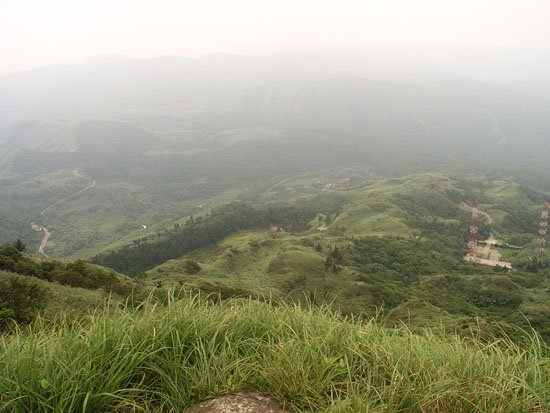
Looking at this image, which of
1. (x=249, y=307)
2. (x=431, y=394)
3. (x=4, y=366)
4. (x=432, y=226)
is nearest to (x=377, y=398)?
(x=431, y=394)

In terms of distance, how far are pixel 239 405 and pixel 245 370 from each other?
0.50 m

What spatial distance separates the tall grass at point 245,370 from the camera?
11.4 feet

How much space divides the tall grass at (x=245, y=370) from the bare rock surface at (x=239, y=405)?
0.35 feet

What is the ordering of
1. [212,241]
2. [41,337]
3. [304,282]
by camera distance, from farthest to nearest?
[212,241] < [304,282] < [41,337]

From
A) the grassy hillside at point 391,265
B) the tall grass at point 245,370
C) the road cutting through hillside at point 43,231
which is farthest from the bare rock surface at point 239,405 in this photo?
the road cutting through hillside at point 43,231

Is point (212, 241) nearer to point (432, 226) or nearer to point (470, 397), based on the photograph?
point (432, 226)

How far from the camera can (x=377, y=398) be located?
358 cm

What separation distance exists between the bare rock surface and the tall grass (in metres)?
0.11

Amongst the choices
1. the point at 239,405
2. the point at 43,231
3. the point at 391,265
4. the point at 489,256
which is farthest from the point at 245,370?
Answer: the point at 43,231

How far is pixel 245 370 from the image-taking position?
13.2 feet

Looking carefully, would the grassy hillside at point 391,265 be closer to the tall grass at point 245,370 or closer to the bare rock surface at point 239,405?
the tall grass at point 245,370

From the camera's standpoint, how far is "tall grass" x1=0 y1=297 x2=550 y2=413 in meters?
3.47

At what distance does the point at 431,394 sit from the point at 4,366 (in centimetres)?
418

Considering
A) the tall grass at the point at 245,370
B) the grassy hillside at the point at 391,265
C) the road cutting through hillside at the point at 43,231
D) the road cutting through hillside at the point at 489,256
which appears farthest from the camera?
the road cutting through hillside at the point at 43,231
